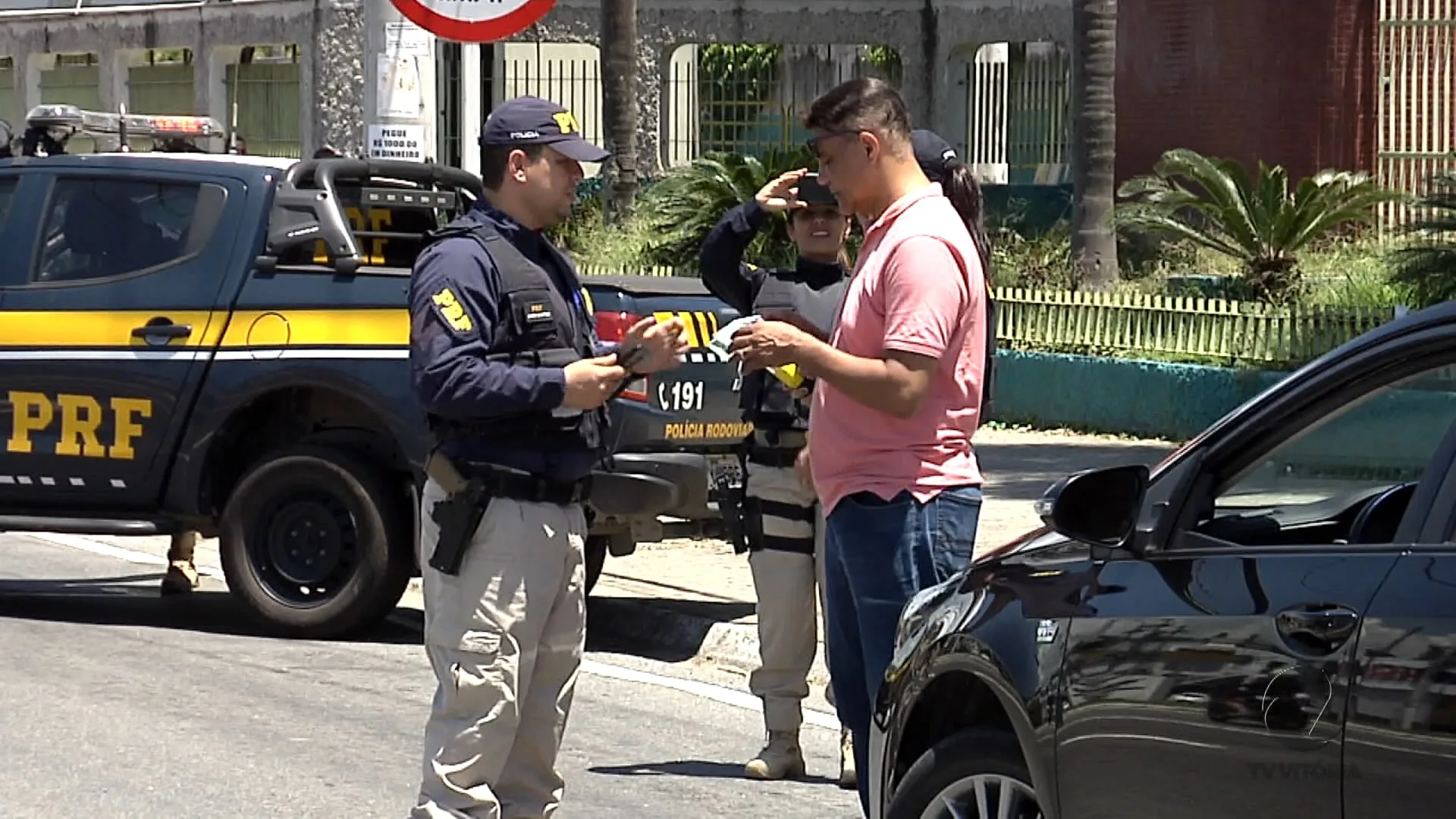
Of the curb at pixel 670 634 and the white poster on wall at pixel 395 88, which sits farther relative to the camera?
the white poster on wall at pixel 395 88

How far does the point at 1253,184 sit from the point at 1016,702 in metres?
15.3

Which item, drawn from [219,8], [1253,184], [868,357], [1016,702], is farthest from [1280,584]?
[219,8]

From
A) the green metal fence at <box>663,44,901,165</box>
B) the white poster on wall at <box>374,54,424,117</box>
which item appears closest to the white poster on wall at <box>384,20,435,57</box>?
the white poster on wall at <box>374,54,424,117</box>

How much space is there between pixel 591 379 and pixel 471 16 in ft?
18.5

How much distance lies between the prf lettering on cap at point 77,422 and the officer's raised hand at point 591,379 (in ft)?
16.2

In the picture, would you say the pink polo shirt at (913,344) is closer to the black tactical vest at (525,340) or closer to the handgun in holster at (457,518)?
the black tactical vest at (525,340)

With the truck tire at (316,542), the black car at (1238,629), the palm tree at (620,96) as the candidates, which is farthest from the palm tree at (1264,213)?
the black car at (1238,629)

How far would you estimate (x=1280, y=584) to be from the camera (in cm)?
428

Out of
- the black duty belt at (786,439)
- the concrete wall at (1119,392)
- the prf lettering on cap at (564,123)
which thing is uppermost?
the prf lettering on cap at (564,123)

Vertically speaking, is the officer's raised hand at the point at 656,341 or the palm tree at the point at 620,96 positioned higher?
the palm tree at the point at 620,96

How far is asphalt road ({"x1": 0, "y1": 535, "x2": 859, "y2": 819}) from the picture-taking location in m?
7.38

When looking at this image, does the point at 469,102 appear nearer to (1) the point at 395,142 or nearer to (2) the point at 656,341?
(1) the point at 395,142

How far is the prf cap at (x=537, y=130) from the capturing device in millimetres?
5848

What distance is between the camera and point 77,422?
10.3 m
